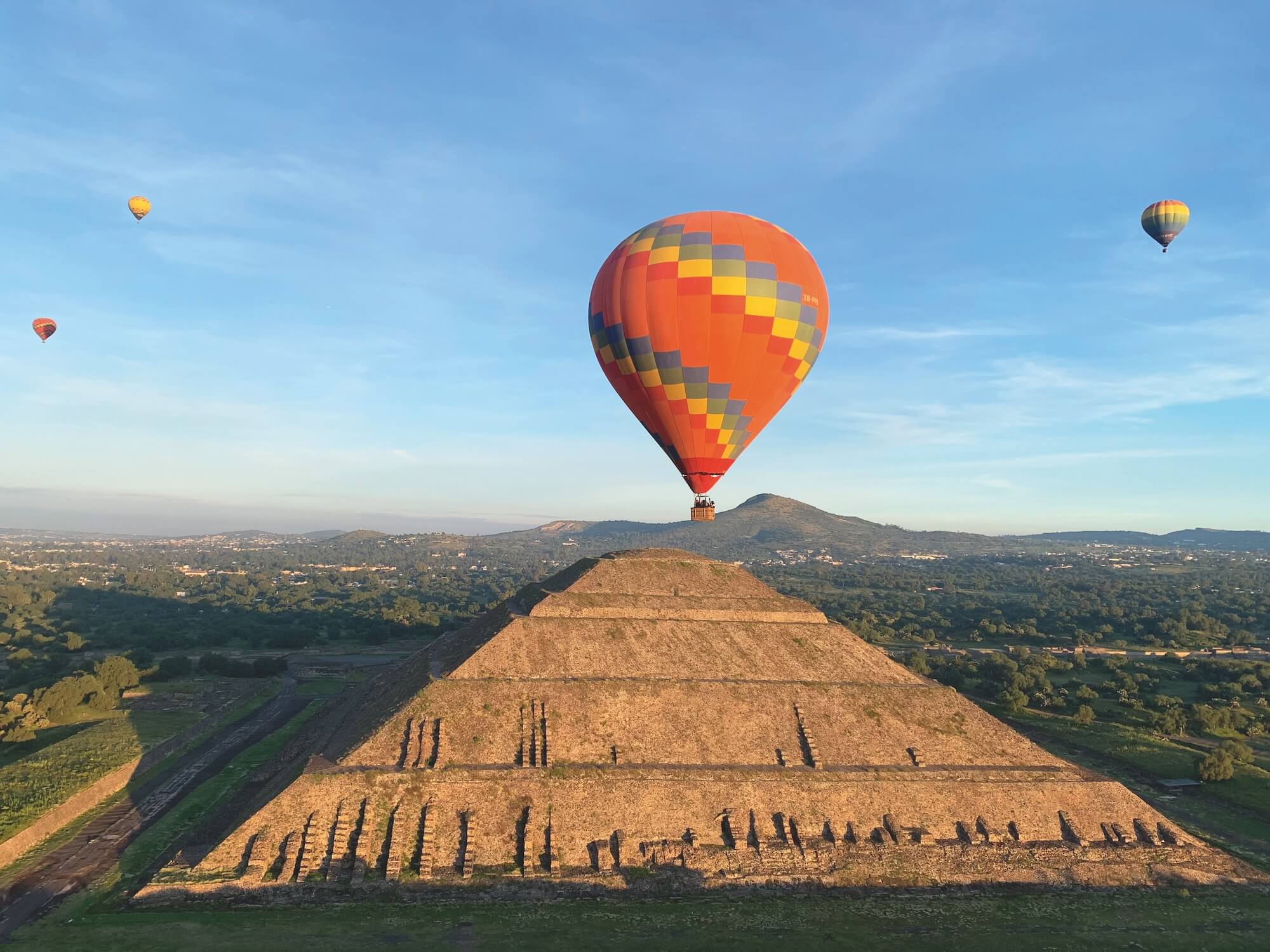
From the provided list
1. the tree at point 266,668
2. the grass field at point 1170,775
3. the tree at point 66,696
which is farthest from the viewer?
the tree at point 266,668

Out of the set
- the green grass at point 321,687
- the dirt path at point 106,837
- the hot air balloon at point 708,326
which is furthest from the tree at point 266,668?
the hot air balloon at point 708,326

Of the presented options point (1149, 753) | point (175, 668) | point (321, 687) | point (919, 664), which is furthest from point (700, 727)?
point (175, 668)

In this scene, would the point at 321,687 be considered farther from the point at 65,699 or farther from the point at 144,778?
the point at 144,778

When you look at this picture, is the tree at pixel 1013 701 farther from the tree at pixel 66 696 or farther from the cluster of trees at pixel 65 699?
the tree at pixel 66 696

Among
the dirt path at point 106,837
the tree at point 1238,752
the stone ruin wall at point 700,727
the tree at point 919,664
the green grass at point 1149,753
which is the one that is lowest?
the dirt path at point 106,837

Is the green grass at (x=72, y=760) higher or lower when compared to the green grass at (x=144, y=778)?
higher

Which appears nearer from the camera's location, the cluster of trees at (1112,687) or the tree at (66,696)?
the tree at (66,696)

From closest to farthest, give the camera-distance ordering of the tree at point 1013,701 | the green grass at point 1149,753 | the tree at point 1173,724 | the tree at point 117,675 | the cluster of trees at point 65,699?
the green grass at point 1149,753
the cluster of trees at point 65,699
the tree at point 1173,724
the tree at point 117,675
the tree at point 1013,701
